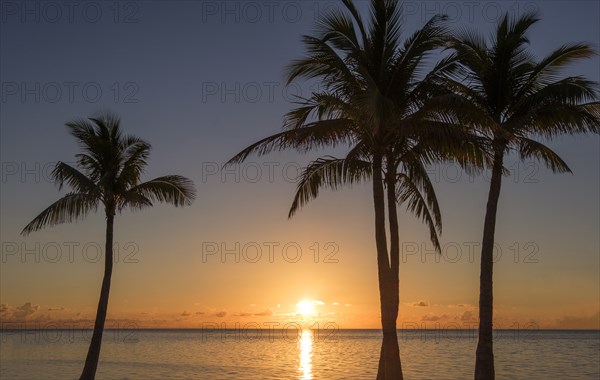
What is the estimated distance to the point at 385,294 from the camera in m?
19.7

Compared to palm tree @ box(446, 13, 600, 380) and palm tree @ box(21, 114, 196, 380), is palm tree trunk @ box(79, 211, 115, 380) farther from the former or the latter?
palm tree @ box(446, 13, 600, 380)

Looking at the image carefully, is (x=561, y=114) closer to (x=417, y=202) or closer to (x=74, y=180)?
(x=417, y=202)

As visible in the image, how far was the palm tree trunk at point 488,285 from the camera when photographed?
19422 millimetres

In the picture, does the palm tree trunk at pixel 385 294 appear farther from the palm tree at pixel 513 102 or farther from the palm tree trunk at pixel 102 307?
the palm tree trunk at pixel 102 307

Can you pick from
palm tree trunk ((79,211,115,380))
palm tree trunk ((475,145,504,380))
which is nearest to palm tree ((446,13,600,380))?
palm tree trunk ((475,145,504,380))

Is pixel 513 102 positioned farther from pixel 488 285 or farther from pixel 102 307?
pixel 102 307

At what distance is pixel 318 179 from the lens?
22.6m

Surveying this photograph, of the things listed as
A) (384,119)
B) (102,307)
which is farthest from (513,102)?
(102,307)

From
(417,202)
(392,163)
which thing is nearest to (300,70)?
(392,163)

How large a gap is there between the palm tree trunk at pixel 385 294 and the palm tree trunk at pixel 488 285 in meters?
2.30

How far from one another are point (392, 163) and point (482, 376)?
21.4 feet

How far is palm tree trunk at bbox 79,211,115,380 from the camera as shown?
24.1 m

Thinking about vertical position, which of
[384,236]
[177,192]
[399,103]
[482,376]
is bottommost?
[482,376]

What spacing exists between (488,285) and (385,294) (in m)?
2.92
